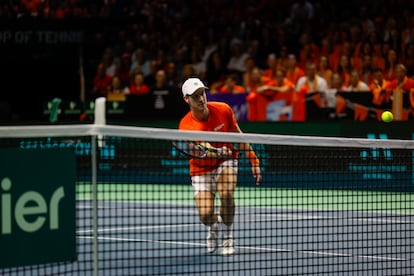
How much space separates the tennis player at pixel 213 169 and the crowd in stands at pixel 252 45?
6.50 m

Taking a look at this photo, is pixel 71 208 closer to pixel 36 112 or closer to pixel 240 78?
pixel 240 78

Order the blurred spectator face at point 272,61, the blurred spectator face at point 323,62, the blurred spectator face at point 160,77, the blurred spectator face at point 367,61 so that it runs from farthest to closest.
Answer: the blurred spectator face at point 160,77 → the blurred spectator face at point 272,61 → the blurred spectator face at point 323,62 → the blurred spectator face at point 367,61

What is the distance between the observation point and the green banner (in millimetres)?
5781

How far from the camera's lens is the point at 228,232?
9680 mm

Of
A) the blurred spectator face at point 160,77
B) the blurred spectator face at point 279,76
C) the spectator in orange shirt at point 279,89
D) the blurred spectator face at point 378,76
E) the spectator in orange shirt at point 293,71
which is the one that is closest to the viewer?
the blurred spectator face at point 378,76

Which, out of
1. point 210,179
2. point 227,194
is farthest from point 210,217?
point 210,179

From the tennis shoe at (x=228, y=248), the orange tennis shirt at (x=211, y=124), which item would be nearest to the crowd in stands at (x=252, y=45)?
the orange tennis shirt at (x=211, y=124)

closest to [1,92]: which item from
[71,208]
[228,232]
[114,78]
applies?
[114,78]

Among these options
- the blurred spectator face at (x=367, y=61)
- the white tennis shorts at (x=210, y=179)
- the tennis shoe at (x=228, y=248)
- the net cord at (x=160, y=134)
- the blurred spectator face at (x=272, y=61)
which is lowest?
the tennis shoe at (x=228, y=248)

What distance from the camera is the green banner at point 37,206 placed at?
5781 millimetres

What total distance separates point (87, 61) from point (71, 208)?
17406mm

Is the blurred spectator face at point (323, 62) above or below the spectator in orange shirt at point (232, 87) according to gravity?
above

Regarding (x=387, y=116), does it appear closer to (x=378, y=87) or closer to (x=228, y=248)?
(x=378, y=87)

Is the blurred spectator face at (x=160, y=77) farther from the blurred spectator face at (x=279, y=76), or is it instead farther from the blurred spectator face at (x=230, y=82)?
the blurred spectator face at (x=279, y=76)
